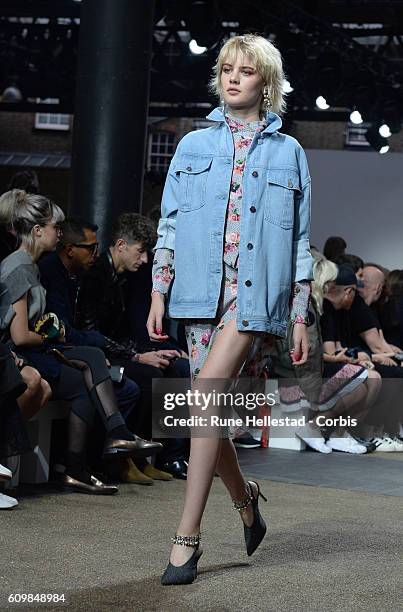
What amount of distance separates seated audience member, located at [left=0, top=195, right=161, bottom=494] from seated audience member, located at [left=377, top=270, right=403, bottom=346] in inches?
156

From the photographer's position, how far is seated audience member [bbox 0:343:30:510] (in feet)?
14.0

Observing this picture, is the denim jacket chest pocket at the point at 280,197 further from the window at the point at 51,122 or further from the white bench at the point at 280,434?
the window at the point at 51,122

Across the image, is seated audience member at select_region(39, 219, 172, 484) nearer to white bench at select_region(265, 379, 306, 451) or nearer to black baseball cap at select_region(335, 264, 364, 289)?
white bench at select_region(265, 379, 306, 451)

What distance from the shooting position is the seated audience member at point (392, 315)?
28.1 ft

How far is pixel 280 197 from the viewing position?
10.5 ft

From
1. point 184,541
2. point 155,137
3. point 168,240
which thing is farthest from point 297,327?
point 155,137

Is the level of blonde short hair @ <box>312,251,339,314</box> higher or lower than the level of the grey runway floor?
higher

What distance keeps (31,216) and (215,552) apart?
6.57ft

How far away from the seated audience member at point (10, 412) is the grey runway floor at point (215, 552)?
0.80 feet

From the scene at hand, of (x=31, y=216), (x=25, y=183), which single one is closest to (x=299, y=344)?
(x=31, y=216)

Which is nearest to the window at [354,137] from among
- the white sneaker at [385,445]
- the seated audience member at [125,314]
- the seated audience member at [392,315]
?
the seated audience member at [392,315]

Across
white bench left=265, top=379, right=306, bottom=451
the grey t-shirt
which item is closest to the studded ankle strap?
the grey t-shirt

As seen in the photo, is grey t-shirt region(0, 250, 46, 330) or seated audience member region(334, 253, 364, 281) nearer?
grey t-shirt region(0, 250, 46, 330)

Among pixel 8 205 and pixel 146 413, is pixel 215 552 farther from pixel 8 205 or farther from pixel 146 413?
pixel 8 205
